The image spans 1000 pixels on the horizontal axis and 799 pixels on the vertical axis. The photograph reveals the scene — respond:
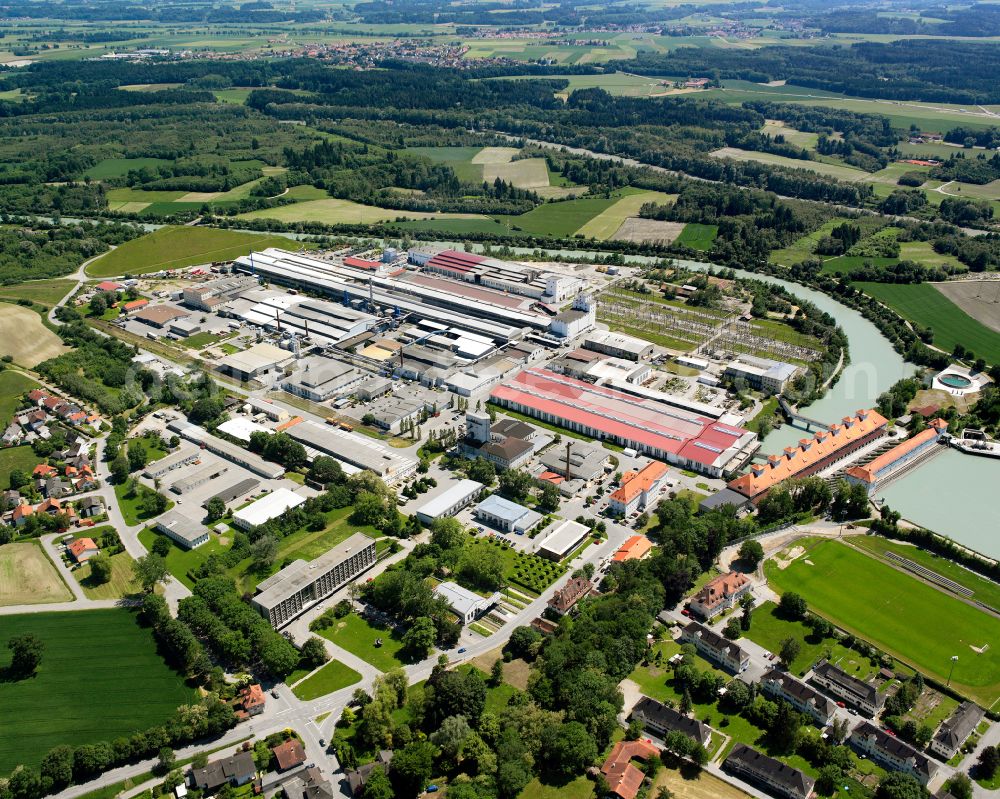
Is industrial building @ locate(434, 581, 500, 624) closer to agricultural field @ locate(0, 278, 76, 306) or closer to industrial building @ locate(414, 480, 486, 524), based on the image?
industrial building @ locate(414, 480, 486, 524)

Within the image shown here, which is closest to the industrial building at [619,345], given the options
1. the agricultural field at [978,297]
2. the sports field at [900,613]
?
the sports field at [900,613]

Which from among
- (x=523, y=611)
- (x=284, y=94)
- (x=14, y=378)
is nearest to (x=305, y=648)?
(x=523, y=611)

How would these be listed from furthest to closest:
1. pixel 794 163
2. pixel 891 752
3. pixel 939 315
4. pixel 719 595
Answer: pixel 794 163 → pixel 939 315 → pixel 719 595 → pixel 891 752

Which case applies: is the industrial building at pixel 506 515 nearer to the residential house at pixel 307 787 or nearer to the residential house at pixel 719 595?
the residential house at pixel 719 595

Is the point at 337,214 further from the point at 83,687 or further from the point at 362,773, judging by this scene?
the point at 362,773

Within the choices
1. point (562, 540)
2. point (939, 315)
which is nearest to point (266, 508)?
point (562, 540)

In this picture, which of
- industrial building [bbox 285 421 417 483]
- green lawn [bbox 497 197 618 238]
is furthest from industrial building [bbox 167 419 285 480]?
green lawn [bbox 497 197 618 238]
